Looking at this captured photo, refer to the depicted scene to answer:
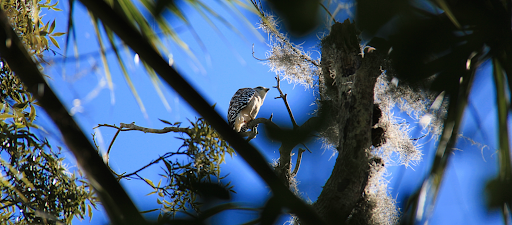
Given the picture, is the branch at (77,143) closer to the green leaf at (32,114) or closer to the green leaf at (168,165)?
the green leaf at (168,165)

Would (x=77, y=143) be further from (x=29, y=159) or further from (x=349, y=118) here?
(x=349, y=118)

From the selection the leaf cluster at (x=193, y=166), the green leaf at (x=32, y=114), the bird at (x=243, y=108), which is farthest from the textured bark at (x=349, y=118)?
the bird at (x=243, y=108)

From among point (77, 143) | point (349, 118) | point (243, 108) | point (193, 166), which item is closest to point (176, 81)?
point (77, 143)

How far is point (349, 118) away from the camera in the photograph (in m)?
1.99

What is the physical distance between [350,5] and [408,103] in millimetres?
1523

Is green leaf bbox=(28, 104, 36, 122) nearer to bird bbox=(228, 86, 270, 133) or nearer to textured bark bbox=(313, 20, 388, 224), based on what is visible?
textured bark bbox=(313, 20, 388, 224)

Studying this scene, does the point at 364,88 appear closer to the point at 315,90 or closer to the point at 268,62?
the point at 315,90

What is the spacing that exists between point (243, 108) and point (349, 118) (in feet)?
6.00

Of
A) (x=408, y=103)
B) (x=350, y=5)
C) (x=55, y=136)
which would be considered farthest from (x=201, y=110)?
(x=408, y=103)

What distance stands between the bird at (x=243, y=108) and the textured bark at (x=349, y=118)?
4.85 feet

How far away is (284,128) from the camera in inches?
108

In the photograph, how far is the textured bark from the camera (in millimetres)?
1820

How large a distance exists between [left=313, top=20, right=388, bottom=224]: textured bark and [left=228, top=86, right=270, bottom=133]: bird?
1.48m

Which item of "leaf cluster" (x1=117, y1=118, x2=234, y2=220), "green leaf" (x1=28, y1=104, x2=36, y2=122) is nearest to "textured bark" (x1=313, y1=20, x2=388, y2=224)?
"leaf cluster" (x1=117, y1=118, x2=234, y2=220)
